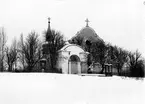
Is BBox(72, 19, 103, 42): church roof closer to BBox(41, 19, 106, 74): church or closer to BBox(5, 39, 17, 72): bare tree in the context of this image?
BBox(41, 19, 106, 74): church

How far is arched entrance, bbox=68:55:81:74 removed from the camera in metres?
39.2

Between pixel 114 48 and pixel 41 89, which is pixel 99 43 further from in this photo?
pixel 41 89

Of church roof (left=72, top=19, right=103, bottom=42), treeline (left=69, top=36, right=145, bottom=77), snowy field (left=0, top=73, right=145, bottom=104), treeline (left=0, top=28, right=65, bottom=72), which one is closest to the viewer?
snowy field (left=0, top=73, right=145, bottom=104)

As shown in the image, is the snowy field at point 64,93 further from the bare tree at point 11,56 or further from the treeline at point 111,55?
the bare tree at point 11,56

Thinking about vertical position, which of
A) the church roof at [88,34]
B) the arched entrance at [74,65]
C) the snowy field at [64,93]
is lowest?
the snowy field at [64,93]

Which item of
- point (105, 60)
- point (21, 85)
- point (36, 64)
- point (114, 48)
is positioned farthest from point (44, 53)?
point (21, 85)

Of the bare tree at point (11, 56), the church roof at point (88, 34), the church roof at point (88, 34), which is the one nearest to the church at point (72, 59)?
the church roof at point (88, 34)

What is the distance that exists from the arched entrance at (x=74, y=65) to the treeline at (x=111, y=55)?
2488 millimetres

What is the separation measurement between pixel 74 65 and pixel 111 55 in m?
10.2

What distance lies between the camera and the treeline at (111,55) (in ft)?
142

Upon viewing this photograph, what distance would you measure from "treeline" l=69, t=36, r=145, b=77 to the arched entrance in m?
2.49

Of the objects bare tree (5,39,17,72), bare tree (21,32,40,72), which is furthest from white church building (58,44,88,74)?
bare tree (5,39,17,72)

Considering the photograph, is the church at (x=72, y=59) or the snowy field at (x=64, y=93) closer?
the snowy field at (x=64, y=93)

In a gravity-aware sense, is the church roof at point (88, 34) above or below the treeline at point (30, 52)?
above
